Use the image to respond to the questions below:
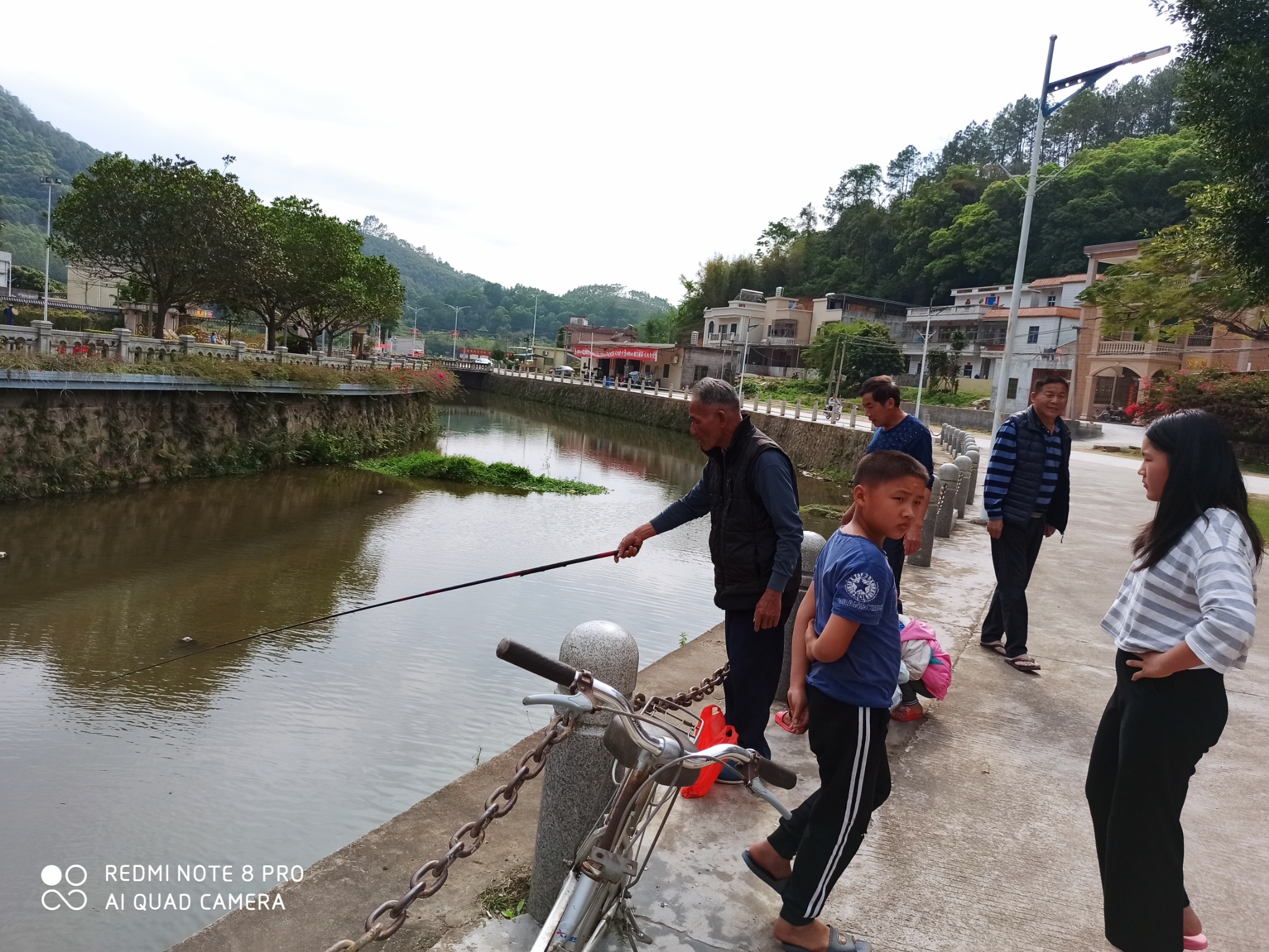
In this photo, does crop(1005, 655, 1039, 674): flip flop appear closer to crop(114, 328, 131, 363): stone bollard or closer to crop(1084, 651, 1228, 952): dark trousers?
crop(1084, 651, 1228, 952): dark trousers

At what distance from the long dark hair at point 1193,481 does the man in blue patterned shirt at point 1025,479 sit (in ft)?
8.41

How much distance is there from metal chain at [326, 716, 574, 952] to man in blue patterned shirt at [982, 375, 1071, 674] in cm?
360

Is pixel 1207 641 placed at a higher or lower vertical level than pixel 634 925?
higher

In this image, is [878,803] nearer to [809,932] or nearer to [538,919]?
[809,932]

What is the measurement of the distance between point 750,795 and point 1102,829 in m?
1.39

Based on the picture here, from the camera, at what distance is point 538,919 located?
2535 mm

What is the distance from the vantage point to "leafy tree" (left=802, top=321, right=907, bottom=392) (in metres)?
43.2

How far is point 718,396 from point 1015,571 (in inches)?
108

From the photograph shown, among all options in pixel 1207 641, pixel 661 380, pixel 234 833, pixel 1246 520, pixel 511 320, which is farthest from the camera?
pixel 511 320

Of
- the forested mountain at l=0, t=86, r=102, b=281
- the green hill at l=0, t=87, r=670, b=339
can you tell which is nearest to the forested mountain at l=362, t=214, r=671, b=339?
the green hill at l=0, t=87, r=670, b=339

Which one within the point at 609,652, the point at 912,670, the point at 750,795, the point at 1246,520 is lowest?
the point at 750,795

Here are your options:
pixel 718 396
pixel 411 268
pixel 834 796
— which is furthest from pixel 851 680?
pixel 411 268

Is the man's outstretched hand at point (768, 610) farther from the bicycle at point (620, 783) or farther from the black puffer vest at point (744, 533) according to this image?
the bicycle at point (620, 783)

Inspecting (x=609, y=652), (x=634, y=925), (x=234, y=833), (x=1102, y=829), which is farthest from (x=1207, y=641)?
(x=234, y=833)
